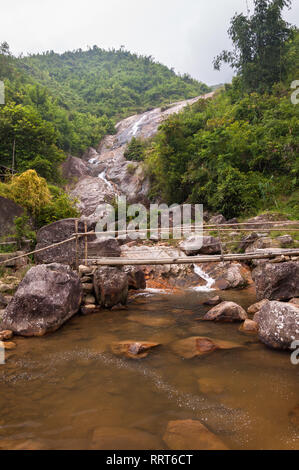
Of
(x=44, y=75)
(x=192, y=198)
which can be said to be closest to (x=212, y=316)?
(x=192, y=198)

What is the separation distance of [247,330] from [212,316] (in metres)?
0.88

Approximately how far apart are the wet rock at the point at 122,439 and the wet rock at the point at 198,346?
5.53 ft

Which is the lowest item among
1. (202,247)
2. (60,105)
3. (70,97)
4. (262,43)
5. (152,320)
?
(152,320)

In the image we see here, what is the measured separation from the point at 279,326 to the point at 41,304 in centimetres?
415

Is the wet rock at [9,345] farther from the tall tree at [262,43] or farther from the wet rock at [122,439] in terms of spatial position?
the tall tree at [262,43]

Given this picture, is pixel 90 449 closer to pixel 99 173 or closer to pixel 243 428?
pixel 243 428

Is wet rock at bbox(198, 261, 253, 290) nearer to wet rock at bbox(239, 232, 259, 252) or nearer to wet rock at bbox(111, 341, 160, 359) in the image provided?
wet rock at bbox(239, 232, 259, 252)

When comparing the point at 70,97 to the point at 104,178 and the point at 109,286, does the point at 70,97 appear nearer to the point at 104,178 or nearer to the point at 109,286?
the point at 104,178

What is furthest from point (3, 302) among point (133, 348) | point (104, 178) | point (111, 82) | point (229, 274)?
point (111, 82)

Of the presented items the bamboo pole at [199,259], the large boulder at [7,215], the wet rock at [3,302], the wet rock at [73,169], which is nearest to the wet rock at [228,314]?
the bamboo pole at [199,259]

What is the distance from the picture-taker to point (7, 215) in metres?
9.06

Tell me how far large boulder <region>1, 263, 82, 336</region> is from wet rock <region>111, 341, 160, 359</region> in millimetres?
1433

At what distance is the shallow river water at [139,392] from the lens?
8.39 ft

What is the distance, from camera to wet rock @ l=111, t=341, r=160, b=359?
4.25 meters
